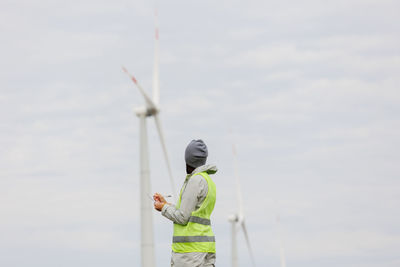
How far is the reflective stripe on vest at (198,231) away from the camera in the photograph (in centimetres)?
1294

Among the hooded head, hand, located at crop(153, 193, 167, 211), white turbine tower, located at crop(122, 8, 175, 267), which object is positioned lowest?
hand, located at crop(153, 193, 167, 211)

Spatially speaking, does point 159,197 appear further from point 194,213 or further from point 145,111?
point 145,111

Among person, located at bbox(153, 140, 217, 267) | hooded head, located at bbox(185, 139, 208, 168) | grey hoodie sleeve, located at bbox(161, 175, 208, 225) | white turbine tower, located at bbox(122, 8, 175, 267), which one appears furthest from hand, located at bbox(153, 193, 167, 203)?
white turbine tower, located at bbox(122, 8, 175, 267)

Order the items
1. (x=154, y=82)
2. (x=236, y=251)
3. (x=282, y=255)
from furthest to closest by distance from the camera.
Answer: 1. (x=282, y=255)
2. (x=236, y=251)
3. (x=154, y=82)

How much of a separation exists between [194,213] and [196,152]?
0.91 meters

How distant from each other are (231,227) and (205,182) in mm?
70655

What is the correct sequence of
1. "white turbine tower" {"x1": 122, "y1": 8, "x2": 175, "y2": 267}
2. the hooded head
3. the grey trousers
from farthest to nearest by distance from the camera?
"white turbine tower" {"x1": 122, "y1": 8, "x2": 175, "y2": 267} < the hooded head < the grey trousers

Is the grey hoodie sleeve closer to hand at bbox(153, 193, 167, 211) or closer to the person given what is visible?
the person

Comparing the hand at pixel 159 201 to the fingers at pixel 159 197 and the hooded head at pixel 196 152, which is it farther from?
the hooded head at pixel 196 152

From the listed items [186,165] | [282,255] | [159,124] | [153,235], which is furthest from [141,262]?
[282,255]

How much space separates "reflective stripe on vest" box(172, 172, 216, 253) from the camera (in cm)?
1294

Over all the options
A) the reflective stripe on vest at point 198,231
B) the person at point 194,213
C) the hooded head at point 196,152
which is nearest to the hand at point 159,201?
the person at point 194,213

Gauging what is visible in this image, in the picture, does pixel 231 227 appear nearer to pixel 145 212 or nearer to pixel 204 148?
pixel 145 212

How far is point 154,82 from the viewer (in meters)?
56.3
